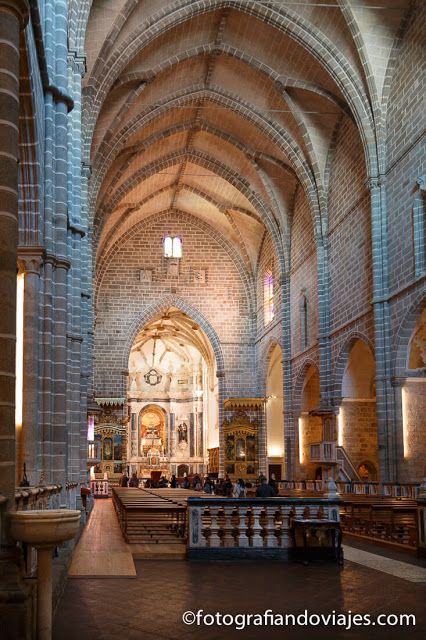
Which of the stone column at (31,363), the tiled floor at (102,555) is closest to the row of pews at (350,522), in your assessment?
the tiled floor at (102,555)

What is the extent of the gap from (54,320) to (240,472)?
91.9 feet

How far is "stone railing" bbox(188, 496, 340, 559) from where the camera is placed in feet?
38.9

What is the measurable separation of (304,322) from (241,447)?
9796mm

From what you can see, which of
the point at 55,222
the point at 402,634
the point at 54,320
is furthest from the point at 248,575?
the point at 55,222

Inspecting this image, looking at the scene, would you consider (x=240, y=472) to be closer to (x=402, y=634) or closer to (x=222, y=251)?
(x=222, y=251)

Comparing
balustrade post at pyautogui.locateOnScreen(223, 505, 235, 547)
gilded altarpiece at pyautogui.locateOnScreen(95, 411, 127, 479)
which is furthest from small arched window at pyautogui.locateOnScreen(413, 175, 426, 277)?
gilded altarpiece at pyautogui.locateOnScreen(95, 411, 127, 479)

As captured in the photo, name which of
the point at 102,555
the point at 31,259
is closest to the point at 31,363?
the point at 31,259

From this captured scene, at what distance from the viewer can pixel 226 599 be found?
8.17 metres

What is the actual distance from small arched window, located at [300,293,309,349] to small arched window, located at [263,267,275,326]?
19.1ft

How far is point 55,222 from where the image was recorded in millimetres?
14891

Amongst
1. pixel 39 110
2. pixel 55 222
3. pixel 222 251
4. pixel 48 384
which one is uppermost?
Result: pixel 222 251

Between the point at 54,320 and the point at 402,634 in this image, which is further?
the point at 54,320

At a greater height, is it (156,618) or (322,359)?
(322,359)

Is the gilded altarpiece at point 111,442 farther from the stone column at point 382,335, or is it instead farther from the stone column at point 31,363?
the stone column at point 31,363
